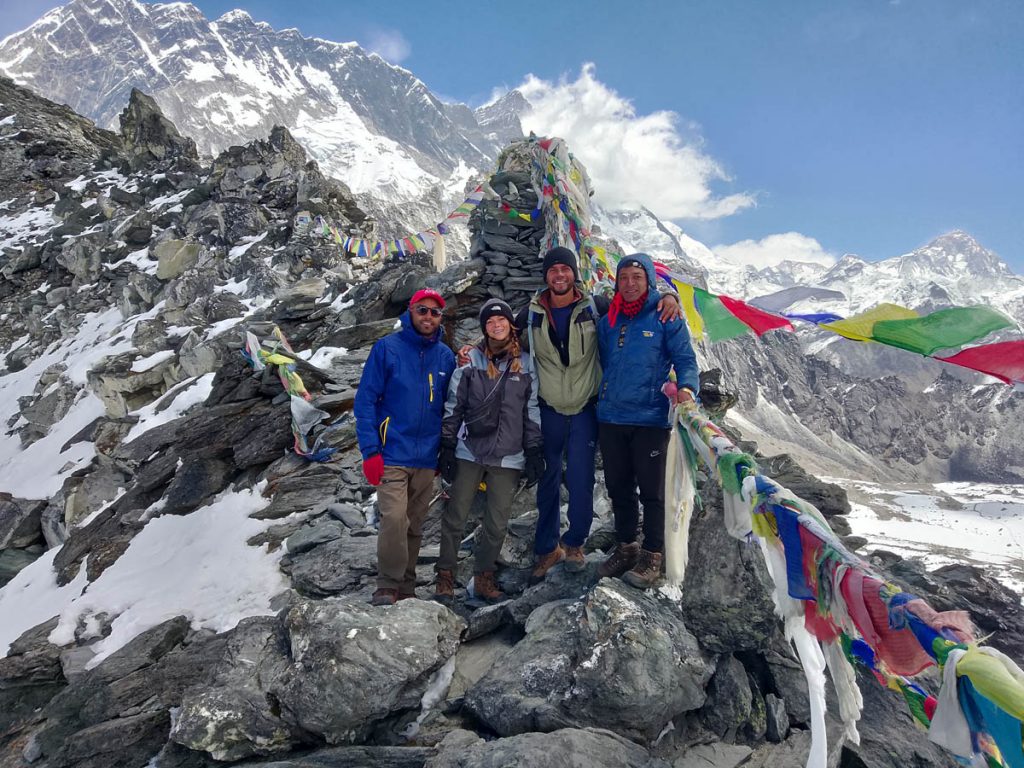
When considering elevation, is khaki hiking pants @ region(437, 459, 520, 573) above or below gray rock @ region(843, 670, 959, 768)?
above

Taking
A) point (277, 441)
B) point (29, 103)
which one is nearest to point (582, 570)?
point (277, 441)

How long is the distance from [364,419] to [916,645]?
462cm

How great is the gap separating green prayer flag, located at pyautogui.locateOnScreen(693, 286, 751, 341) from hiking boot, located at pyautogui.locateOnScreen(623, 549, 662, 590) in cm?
277

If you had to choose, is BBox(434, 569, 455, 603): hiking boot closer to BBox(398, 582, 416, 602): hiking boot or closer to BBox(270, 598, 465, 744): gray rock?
BBox(398, 582, 416, 602): hiking boot

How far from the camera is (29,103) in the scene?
2147 inches

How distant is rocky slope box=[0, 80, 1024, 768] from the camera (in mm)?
4059

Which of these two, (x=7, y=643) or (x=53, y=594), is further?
(x=53, y=594)

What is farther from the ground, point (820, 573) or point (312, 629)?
point (820, 573)

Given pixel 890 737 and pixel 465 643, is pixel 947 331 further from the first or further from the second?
pixel 465 643

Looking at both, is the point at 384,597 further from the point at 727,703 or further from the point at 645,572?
the point at 727,703

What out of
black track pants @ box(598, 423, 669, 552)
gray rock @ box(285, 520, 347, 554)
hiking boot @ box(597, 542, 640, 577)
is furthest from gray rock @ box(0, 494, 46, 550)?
black track pants @ box(598, 423, 669, 552)

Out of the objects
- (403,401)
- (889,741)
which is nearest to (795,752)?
(889,741)

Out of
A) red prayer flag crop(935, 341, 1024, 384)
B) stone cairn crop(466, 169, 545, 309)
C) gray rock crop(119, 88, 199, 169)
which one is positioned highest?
gray rock crop(119, 88, 199, 169)

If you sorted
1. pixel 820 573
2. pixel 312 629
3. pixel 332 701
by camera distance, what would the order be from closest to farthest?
pixel 820 573 < pixel 332 701 < pixel 312 629
